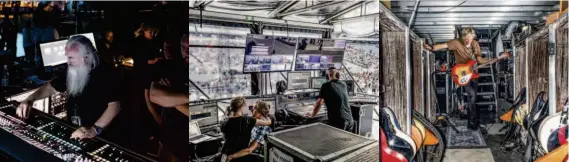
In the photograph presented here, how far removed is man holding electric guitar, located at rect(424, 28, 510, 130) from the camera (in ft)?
9.75

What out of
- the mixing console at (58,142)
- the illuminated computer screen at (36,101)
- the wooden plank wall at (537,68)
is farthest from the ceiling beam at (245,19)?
the illuminated computer screen at (36,101)

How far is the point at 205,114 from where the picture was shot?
315cm

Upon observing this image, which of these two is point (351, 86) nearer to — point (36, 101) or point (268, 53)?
point (268, 53)

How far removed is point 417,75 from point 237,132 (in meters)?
1.55

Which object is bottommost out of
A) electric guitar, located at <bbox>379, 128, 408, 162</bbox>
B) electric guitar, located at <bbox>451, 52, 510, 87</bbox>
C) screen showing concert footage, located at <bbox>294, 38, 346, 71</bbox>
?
electric guitar, located at <bbox>379, 128, 408, 162</bbox>

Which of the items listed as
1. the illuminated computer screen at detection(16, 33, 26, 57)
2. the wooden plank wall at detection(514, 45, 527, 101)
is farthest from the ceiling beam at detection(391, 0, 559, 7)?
the illuminated computer screen at detection(16, 33, 26, 57)

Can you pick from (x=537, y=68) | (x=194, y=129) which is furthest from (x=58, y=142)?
(x=537, y=68)

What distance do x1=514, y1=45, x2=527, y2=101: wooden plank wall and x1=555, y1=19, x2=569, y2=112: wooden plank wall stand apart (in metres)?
0.25

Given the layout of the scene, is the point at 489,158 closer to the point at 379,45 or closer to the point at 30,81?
the point at 379,45

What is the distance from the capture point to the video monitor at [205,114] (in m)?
3.14

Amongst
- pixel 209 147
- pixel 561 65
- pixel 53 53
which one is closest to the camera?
pixel 561 65

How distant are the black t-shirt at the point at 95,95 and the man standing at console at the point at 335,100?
1.92 metres

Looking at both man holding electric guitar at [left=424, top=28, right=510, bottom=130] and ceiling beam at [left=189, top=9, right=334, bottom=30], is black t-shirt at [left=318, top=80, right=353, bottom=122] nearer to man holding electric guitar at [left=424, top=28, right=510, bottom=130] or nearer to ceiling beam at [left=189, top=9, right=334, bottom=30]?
ceiling beam at [left=189, top=9, right=334, bottom=30]

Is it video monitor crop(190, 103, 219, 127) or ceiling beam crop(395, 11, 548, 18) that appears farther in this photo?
video monitor crop(190, 103, 219, 127)
